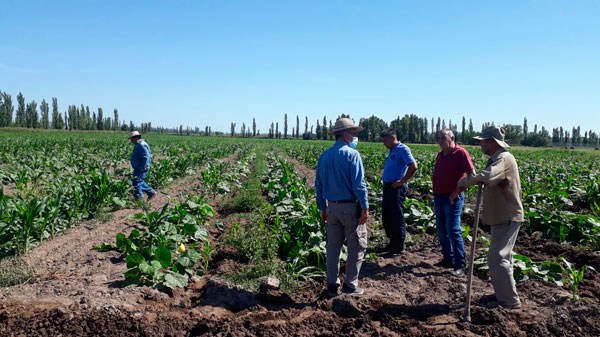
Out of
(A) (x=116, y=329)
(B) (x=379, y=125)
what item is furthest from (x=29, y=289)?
(B) (x=379, y=125)

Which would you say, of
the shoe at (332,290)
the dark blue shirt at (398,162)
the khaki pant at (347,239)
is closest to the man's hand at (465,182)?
the khaki pant at (347,239)

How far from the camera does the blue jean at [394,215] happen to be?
571 cm

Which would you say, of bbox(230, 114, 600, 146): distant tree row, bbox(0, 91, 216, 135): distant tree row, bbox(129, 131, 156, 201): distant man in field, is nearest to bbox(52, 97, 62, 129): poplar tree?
bbox(0, 91, 216, 135): distant tree row

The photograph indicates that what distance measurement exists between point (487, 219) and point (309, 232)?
105 inches

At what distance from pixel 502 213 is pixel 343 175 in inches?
69.4

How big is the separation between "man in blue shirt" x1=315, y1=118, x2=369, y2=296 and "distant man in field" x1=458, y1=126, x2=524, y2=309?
1115 mm

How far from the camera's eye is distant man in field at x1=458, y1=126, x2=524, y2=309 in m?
3.84

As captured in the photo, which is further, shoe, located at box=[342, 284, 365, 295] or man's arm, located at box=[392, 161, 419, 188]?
man's arm, located at box=[392, 161, 419, 188]

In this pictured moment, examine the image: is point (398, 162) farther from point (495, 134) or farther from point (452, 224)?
point (495, 134)

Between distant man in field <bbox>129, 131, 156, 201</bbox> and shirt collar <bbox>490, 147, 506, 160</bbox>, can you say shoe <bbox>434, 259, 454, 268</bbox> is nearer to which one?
shirt collar <bbox>490, 147, 506, 160</bbox>

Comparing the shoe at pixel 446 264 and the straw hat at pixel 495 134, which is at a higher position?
the straw hat at pixel 495 134

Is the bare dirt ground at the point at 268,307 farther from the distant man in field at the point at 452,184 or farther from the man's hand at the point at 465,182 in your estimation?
the man's hand at the point at 465,182

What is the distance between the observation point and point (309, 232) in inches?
227

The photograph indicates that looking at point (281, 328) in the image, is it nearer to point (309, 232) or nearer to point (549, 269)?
point (309, 232)
